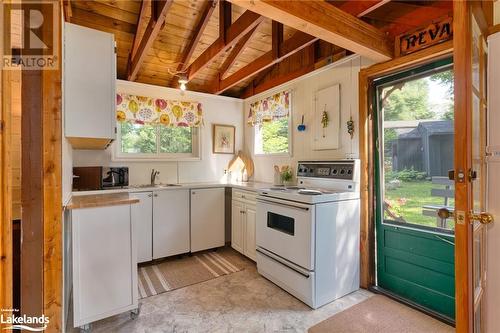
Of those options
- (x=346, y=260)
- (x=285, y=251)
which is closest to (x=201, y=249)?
(x=285, y=251)

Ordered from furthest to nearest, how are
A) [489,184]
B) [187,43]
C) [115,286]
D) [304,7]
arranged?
1. [187,43]
2. [115,286]
3. [304,7]
4. [489,184]

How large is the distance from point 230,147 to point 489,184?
3240mm

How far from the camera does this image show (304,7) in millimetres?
1587

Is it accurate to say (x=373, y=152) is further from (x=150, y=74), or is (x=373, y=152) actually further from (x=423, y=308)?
(x=150, y=74)

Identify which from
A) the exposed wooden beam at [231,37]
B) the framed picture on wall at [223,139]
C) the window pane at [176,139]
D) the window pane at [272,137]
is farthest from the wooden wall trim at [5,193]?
the framed picture on wall at [223,139]

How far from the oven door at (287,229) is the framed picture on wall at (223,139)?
5.23 ft

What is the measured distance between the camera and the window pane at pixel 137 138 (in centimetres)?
341

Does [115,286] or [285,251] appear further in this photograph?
[285,251]

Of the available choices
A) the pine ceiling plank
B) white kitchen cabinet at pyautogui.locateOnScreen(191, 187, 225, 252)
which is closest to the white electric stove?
white kitchen cabinet at pyautogui.locateOnScreen(191, 187, 225, 252)

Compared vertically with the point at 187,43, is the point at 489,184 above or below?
below

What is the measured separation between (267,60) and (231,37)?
1.75ft

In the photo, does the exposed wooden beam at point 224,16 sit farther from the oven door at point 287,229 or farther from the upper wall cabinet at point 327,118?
the oven door at point 287,229

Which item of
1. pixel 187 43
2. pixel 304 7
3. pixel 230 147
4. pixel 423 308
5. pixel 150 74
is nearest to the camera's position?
pixel 304 7

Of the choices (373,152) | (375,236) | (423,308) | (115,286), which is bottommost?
(423,308)
